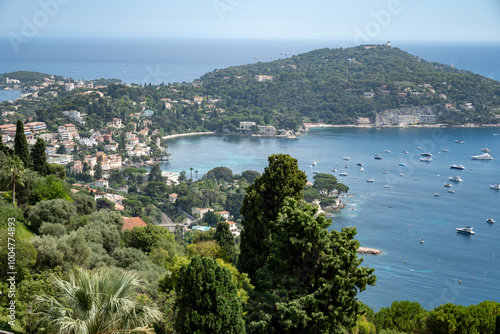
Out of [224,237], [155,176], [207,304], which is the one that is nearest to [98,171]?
[155,176]

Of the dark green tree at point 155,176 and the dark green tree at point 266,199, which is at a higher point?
the dark green tree at point 266,199

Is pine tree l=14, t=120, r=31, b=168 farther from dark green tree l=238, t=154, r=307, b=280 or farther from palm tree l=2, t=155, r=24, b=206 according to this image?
dark green tree l=238, t=154, r=307, b=280

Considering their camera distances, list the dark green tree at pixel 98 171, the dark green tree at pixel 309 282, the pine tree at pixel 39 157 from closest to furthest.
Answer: the dark green tree at pixel 309 282 → the pine tree at pixel 39 157 → the dark green tree at pixel 98 171

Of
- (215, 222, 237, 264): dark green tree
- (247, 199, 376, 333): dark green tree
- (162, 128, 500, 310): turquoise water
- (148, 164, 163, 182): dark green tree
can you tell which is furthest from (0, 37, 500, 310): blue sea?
(247, 199, 376, 333): dark green tree

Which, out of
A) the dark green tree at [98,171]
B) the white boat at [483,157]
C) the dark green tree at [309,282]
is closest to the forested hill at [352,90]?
the white boat at [483,157]

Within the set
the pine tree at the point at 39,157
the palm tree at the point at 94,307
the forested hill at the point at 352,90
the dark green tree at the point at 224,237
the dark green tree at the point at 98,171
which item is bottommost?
the dark green tree at the point at 98,171

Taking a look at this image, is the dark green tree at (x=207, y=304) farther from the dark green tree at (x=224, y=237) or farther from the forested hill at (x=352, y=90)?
the forested hill at (x=352, y=90)
